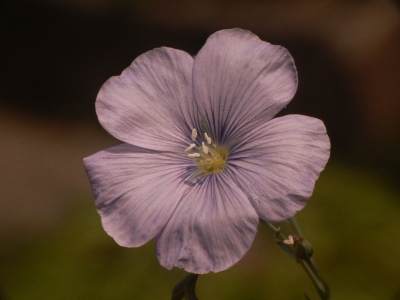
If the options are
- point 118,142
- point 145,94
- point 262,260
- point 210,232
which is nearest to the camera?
point 210,232

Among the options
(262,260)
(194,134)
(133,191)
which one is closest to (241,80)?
(194,134)

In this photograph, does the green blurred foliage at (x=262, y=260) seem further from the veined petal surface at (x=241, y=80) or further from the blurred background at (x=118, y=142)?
the veined petal surface at (x=241, y=80)

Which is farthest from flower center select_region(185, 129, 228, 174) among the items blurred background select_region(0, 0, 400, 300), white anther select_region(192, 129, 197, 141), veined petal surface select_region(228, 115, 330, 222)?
blurred background select_region(0, 0, 400, 300)

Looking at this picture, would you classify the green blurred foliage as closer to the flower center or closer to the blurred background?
the blurred background

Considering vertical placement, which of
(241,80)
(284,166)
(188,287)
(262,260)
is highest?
(241,80)

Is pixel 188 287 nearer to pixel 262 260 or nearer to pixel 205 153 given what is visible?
pixel 205 153

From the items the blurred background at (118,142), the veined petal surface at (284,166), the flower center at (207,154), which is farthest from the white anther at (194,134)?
the blurred background at (118,142)

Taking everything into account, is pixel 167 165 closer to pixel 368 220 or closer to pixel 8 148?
pixel 368 220
